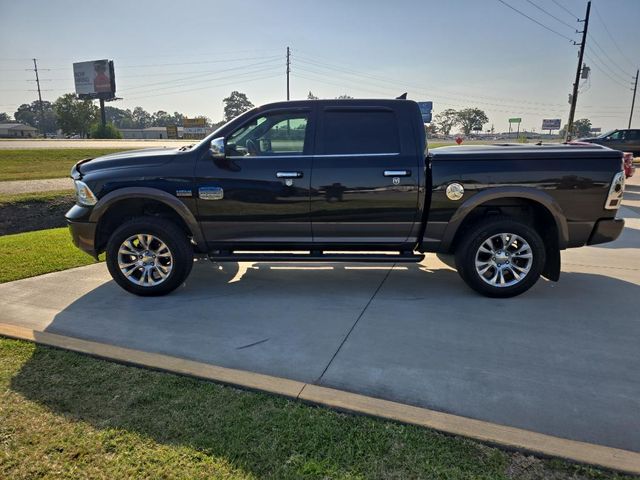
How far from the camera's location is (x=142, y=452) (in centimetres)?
235

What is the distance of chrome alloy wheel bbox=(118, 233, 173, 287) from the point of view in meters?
4.64

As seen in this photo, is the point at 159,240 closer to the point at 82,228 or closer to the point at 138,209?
the point at 138,209

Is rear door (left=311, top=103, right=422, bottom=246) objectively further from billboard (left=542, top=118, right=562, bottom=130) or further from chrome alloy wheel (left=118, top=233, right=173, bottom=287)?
billboard (left=542, top=118, right=562, bottom=130)

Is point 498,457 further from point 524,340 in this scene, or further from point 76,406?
point 76,406

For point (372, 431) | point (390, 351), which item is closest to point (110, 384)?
point (372, 431)

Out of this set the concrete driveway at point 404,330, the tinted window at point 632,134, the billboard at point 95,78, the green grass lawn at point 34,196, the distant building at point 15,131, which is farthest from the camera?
the distant building at point 15,131

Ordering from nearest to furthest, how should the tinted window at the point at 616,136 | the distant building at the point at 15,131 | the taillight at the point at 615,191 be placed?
the taillight at the point at 615,191 → the tinted window at the point at 616,136 → the distant building at the point at 15,131

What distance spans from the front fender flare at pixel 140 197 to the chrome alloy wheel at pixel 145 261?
0.38 meters

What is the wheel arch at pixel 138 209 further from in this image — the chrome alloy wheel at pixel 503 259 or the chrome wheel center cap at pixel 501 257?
the chrome wheel center cap at pixel 501 257

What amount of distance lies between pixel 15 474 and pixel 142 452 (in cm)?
60

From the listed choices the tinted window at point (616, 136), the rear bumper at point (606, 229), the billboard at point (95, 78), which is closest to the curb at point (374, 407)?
the rear bumper at point (606, 229)

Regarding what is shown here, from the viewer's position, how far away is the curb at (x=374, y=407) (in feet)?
7.54

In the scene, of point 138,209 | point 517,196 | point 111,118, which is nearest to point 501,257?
point 517,196

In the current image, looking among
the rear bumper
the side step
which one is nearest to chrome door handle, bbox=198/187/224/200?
the side step
